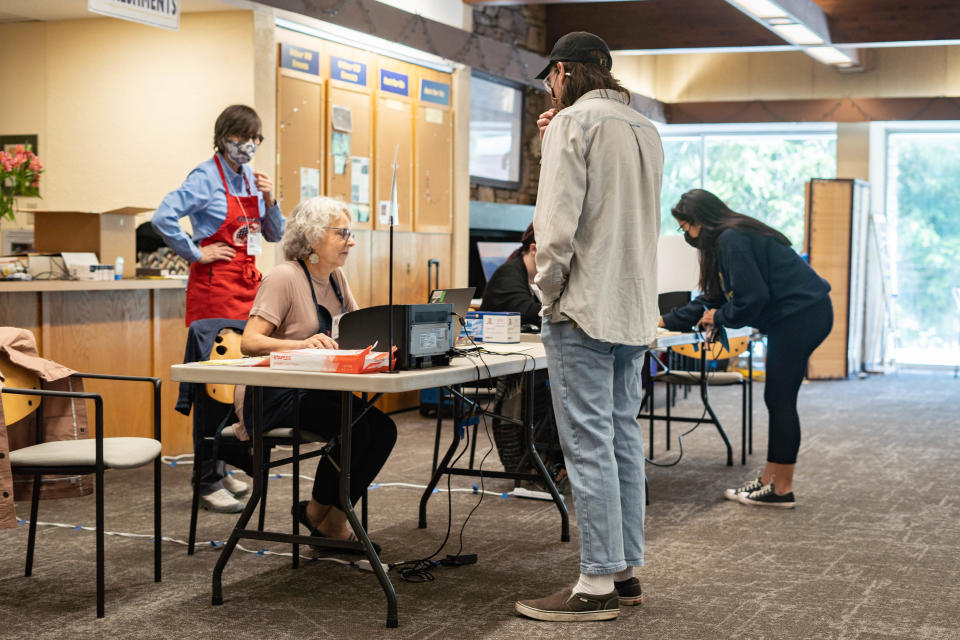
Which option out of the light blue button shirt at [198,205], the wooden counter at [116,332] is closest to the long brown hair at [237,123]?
the light blue button shirt at [198,205]

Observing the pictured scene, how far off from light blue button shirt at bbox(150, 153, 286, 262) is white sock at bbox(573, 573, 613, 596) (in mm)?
2411

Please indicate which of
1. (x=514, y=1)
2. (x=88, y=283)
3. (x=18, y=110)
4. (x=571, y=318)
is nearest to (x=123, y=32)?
(x=18, y=110)

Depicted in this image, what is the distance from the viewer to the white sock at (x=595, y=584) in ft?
9.83

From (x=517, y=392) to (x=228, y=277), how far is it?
136 centimetres

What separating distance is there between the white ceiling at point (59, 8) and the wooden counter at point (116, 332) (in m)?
1.47

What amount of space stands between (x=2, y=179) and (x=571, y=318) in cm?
348

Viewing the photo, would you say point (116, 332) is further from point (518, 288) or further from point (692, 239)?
point (692, 239)

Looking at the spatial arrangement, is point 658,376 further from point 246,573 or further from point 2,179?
point 2,179

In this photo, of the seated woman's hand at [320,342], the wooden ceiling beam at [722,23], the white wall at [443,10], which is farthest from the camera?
the wooden ceiling beam at [722,23]

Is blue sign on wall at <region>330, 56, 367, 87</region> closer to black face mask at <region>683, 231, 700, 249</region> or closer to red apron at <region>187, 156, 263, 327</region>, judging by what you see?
red apron at <region>187, 156, 263, 327</region>

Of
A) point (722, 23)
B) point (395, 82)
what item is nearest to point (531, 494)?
point (395, 82)

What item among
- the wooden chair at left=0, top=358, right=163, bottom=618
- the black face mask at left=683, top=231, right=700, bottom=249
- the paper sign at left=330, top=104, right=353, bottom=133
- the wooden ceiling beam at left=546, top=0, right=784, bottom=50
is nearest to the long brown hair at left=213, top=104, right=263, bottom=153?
the wooden chair at left=0, top=358, right=163, bottom=618

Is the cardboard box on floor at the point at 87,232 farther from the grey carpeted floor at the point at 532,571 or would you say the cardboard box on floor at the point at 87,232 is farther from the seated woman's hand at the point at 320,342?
the seated woman's hand at the point at 320,342

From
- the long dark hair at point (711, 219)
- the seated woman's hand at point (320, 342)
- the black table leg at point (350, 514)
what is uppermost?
the long dark hair at point (711, 219)
